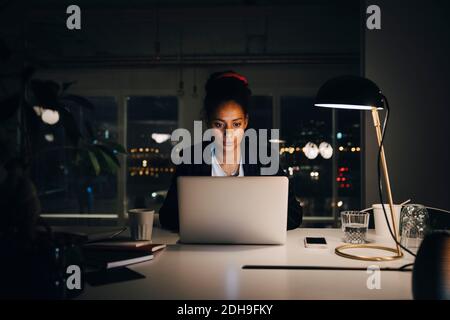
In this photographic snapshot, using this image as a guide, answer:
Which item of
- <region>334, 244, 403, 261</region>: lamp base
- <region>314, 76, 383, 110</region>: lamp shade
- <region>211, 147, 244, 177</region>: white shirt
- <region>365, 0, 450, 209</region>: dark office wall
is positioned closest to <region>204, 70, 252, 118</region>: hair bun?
<region>211, 147, 244, 177</region>: white shirt

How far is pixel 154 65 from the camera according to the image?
6.60m

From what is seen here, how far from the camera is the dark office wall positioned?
291cm

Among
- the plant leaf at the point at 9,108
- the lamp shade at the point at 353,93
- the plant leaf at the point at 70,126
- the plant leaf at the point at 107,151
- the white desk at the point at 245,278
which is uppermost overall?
the lamp shade at the point at 353,93

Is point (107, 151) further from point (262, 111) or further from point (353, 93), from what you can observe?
point (262, 111)

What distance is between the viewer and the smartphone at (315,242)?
1.73 meters

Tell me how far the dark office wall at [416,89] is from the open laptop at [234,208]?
5.52ft

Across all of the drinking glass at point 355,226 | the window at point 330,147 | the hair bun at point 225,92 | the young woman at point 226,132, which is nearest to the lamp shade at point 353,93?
the drinking glass at point 355,226

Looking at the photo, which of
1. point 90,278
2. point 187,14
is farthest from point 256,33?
point 90,278

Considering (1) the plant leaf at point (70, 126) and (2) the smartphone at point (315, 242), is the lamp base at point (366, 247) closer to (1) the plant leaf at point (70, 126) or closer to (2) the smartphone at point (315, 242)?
(2) the smartphone at point (315, 242)

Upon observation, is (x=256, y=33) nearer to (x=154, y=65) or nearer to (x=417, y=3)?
(x=154, y=65)

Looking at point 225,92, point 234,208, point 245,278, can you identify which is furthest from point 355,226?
point 225,92

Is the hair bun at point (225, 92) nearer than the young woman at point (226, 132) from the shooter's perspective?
No

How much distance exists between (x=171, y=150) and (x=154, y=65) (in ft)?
7.16

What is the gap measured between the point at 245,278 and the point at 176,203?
1306mm
